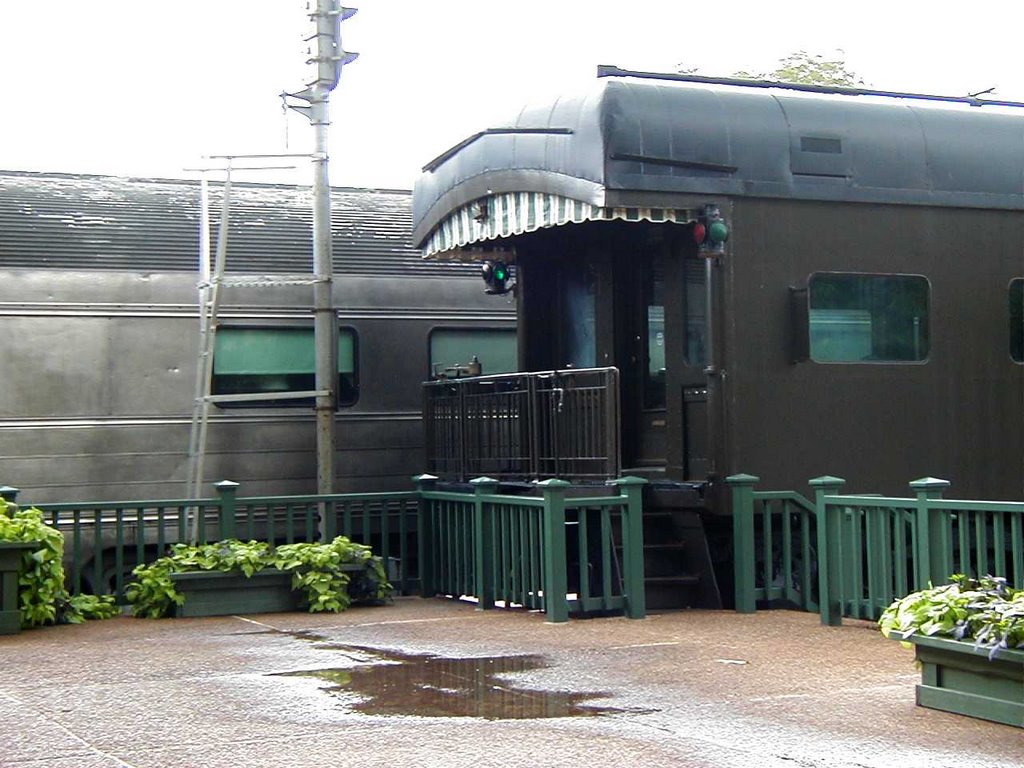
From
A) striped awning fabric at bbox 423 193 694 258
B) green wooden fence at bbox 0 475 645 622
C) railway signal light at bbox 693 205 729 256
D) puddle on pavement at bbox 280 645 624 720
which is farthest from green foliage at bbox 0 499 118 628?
railway signal light at bbox 693 205 729 256

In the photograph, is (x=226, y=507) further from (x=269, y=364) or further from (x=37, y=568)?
(x=269, y=364)

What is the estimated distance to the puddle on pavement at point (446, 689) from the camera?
24.1 ft

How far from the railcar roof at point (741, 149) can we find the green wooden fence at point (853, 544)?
7.52 feet

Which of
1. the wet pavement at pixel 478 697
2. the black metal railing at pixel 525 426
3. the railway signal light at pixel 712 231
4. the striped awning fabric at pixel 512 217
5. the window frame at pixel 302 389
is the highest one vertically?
the striped awning fabric at pixel 512 217

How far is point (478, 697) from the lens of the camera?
25.4ft

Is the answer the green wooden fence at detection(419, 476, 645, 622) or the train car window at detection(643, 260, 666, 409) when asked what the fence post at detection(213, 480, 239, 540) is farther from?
the train car window at detection(643, 260, 666, 409)

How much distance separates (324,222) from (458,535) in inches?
118

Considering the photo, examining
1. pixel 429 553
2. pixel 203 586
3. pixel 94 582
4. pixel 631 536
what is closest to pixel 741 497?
pixel 631 536

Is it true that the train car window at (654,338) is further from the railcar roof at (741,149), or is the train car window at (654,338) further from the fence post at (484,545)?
A: the fence post at (484,545)

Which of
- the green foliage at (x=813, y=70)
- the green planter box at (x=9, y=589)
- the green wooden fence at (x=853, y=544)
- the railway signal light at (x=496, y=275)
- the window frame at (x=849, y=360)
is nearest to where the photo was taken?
the green wooden fence at (x=853, y=544)

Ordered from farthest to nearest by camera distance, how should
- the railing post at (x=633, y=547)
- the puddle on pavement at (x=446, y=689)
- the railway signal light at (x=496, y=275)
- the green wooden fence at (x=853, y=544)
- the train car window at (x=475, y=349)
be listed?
A: the train car window at (x=475, y=349) < the railway signal light at (x=496, y=275) < the railing post at (x=633, y=547) < the green wooden fence at (x=853, y=544) < the puddle on pavement at (x=446, y=689)

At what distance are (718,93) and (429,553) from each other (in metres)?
4.28

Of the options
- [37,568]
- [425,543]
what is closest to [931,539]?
[425,543]

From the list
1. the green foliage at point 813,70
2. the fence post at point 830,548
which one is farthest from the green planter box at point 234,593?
the green foliage at point 813,70
